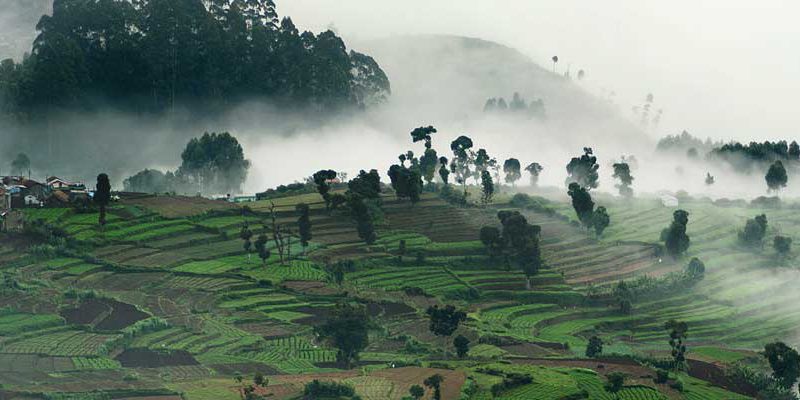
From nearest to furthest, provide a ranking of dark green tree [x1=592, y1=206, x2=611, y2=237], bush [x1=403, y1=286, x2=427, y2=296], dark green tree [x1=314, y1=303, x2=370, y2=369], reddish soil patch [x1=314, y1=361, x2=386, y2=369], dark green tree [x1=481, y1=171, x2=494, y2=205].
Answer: reddish soil patch [x1=314, y1=361, x2=386, y2=369] → dark green tree [x1=314, y1=303, x2=370, y2=369] → bush [x1=403, y1=286, x2=427, y2=296] → dark green tree [x1=592, y1=206, x2=611, y2=237] → dark green tree [x1=481, y1=171, x2=494, y2=205]

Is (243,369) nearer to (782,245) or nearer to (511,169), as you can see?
(782,245)

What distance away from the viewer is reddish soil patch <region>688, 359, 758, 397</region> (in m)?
88.4

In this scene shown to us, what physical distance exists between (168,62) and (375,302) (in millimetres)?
83198

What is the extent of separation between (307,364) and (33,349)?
21.6 meters

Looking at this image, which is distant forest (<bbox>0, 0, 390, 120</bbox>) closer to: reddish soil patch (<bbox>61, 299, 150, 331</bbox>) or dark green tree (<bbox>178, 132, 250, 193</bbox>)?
dark green tree (<bbox>178, 132, 250, 193</bbox>)

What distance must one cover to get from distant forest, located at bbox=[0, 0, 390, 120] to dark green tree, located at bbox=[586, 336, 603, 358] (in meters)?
98.4

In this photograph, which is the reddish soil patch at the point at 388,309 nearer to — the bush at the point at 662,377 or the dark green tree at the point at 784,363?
the bush at the point at 662,377

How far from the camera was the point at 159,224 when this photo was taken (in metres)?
126

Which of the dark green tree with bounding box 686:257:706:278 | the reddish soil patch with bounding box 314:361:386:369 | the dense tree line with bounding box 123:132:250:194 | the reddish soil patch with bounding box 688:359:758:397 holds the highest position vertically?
the dense tree line with bounding box 123:132:250:194

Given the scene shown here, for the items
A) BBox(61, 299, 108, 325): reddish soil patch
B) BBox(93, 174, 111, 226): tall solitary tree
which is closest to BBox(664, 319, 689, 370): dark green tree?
BBox(61, 299, 108, 325): reddish soil patch

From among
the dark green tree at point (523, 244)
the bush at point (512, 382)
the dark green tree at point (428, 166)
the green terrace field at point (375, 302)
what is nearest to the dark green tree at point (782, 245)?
the green terrace field at point (375, 302)

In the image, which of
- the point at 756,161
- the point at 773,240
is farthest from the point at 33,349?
the point at 756,161

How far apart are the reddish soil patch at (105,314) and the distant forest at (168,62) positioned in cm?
7038

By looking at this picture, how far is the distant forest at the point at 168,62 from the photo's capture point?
164000 millimetres
